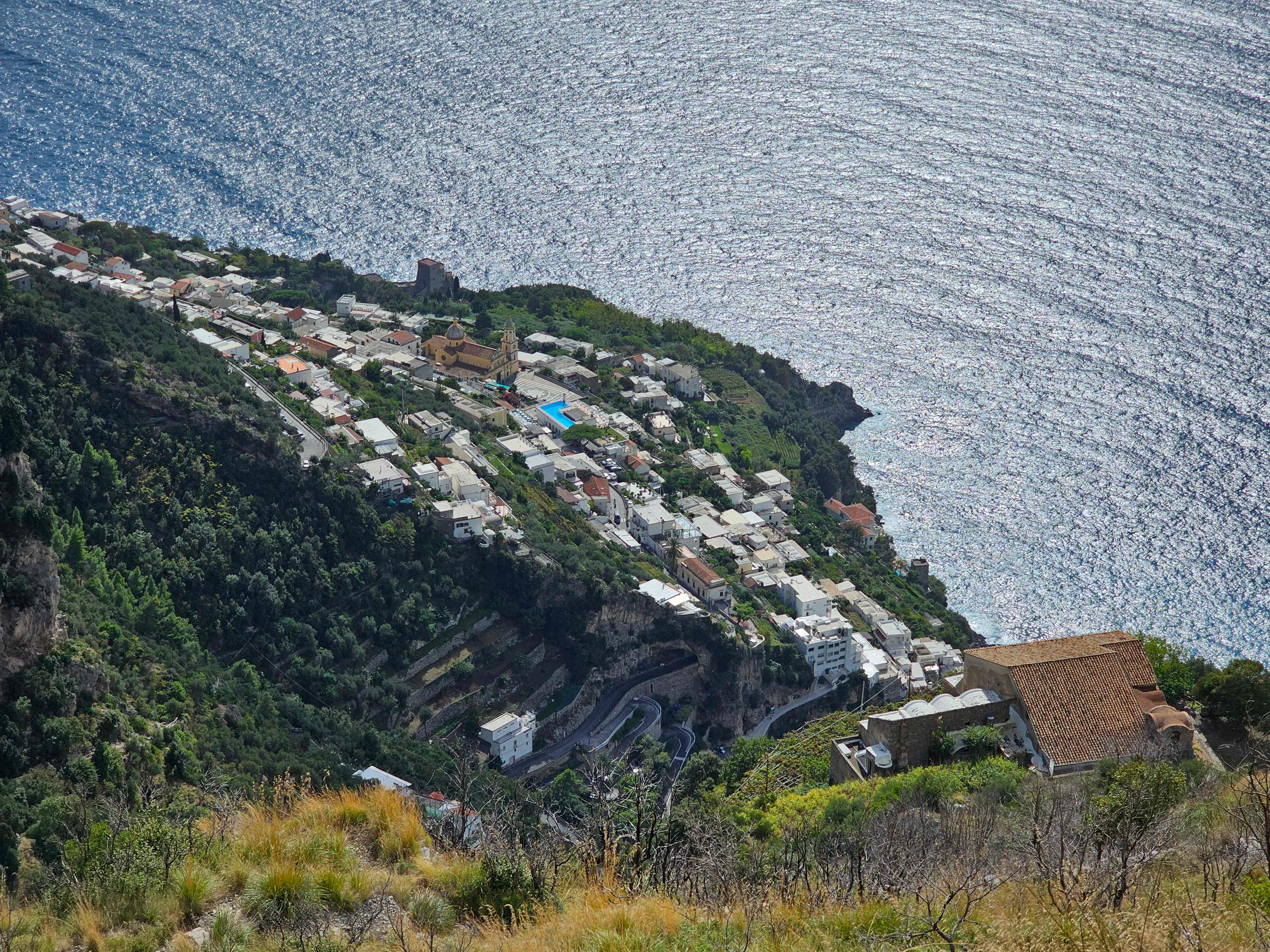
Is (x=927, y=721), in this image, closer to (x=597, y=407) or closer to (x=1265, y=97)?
(x=597, y=407)

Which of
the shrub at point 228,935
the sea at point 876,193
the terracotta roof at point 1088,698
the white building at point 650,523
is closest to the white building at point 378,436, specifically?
the white building at point 650,523

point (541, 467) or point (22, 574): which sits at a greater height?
point (22, 574)

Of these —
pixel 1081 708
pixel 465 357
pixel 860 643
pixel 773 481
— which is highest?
pixel 1081 708

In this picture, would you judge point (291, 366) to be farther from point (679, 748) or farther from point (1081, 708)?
point (1081, 708)

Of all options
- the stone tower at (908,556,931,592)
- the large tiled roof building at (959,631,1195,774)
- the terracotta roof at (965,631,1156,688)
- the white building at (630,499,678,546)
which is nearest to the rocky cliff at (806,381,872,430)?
the stone tower at (908,556,931,592)

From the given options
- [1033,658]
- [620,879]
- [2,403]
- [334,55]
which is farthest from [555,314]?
[620,879]

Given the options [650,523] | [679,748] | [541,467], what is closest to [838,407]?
[650,523]
